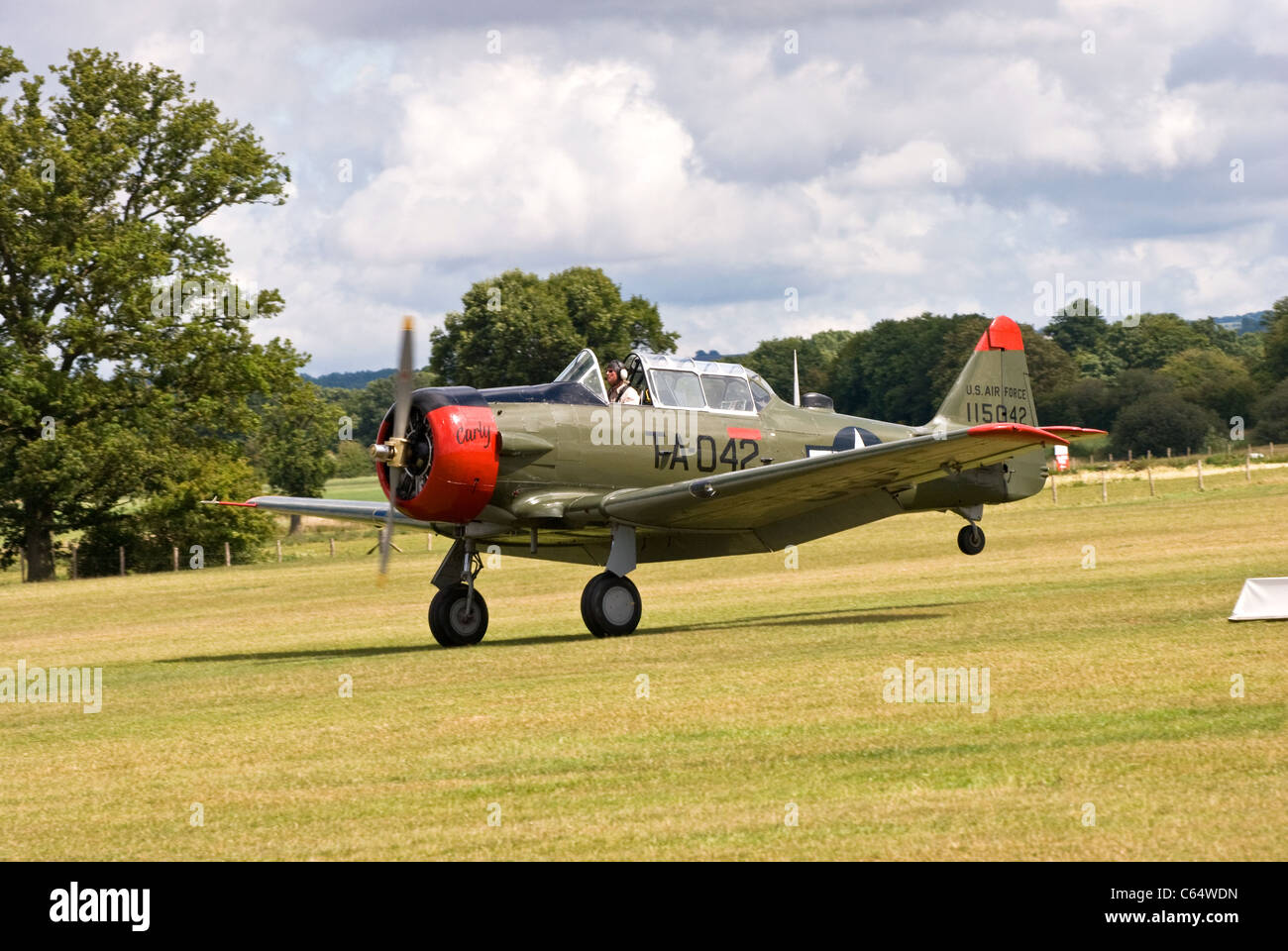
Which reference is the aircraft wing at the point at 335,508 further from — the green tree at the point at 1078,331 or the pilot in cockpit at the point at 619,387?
the green tree at the point at 1078,331

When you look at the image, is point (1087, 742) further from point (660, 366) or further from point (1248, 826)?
point (660, 366)

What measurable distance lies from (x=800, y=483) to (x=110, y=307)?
3598 cm

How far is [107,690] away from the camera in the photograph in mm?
14727

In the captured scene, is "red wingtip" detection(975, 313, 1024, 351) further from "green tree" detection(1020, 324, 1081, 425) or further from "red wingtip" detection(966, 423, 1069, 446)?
"green tree" detection(1020, 324, 1081, 425)

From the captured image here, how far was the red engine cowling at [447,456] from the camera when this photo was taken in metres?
15.5

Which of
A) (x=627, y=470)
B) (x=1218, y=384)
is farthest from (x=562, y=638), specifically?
(x=1218, y=384)

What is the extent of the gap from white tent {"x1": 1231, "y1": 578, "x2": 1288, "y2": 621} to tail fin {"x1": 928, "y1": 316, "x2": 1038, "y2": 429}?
21.9ft

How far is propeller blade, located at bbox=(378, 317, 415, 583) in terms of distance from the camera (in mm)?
15031

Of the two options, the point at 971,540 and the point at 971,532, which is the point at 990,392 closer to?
the point at 971,532

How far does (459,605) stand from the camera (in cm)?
1684

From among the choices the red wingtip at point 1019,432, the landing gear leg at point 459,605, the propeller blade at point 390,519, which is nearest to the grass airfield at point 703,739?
the landing gear leg at point 459,605

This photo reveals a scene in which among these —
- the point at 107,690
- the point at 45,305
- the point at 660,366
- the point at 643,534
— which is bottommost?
the point at 107,690
